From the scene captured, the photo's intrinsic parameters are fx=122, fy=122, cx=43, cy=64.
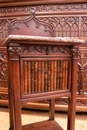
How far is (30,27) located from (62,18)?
555mm

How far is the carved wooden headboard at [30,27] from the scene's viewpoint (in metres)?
1.05

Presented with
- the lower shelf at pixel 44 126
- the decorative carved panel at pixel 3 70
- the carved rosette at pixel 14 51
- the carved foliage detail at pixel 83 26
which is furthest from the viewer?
the decorative carved panel at pixel 3 70

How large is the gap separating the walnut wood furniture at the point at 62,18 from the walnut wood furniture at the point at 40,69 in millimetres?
621

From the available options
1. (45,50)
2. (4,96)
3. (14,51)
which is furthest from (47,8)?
(4,96)

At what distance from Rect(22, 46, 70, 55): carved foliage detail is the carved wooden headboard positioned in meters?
0.36

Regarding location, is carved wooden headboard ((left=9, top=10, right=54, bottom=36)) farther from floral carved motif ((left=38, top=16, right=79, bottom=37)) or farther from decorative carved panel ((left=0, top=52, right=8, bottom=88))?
decorative carved panel ((left=0, top=52, right=8, bottom=88))

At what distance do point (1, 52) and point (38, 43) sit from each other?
37.3 inches

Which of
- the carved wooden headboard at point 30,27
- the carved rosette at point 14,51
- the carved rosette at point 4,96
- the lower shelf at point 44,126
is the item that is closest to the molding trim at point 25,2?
the carved wooden headboard at point 30,27

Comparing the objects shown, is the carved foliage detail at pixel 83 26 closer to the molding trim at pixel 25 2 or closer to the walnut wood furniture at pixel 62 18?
the walnut wood furniture at pixel 62 18

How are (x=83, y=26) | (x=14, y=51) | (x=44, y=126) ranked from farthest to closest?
(x=83, y=26), (x=44, y=126), (x=14, y=51)

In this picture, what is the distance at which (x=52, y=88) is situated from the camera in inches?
31.4

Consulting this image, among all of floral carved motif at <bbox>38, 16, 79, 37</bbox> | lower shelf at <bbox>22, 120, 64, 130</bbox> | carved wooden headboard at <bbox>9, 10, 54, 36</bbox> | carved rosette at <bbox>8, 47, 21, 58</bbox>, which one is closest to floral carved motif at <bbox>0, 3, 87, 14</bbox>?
floral carved motif at <bbox>38, 16, 79, 37</bbox>

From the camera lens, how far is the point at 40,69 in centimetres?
76

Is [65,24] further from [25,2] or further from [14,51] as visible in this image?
[14,51]
